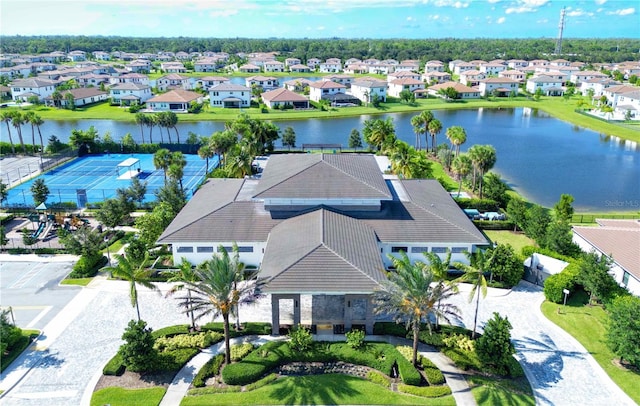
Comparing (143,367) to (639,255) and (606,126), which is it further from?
(606,126)

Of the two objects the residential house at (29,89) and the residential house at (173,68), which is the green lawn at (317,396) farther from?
the residential house at (173,68)

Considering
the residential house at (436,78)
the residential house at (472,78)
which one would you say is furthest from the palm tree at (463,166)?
the residential house at (436,78)

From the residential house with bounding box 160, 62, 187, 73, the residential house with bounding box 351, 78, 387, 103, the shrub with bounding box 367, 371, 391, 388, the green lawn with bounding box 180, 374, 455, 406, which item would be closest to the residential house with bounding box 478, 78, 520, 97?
the residential house with bounding box 351, 78, 387, 103

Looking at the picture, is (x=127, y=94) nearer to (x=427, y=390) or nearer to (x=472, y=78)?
(x=472, y=78)

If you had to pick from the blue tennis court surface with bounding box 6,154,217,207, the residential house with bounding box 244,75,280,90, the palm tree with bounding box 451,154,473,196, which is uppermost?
the residential house with bounding box 244,75,280,90

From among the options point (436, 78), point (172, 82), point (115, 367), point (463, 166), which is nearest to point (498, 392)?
point (115, 367)

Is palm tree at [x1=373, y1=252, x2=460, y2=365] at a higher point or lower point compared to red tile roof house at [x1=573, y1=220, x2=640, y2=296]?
higher

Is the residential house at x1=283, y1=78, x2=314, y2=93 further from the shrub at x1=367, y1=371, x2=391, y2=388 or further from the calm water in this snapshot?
the shrub at x1=367, y1=371, x2=391, y2=388

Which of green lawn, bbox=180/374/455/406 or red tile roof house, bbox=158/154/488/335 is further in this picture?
red tile roof house, bbox=158/154/488/335
